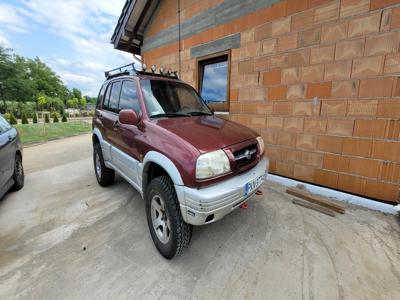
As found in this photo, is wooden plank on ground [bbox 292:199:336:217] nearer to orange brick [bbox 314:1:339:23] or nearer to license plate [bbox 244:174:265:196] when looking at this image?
license plate [bbox 244:174:265:196]

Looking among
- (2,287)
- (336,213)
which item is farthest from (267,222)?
(2,287)

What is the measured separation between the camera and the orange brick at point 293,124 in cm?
361

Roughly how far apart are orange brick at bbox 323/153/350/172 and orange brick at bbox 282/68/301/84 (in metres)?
1.45

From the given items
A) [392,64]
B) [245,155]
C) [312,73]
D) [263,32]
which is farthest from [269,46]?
[245,155]

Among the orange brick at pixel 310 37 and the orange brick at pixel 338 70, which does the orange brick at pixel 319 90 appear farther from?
the orange brick at pixel 310 37

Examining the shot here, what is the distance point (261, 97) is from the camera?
4.11 meters

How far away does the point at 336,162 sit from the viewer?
10.8ft

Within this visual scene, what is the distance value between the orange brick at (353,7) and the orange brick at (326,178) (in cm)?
245

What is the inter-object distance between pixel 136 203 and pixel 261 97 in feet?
10.4

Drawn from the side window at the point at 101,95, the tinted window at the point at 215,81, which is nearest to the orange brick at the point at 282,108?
the tinted window at the point at 215,81

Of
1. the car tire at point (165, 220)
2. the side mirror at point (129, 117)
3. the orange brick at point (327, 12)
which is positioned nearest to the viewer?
the car tire at point (165, 220)

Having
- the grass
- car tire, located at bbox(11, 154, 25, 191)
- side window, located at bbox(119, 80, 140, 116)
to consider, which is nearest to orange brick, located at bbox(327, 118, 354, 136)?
side window, located at bbox(119, 80, 140, 116)

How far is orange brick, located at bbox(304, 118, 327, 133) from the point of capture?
3360mm

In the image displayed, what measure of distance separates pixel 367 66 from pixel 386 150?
4.09ft
